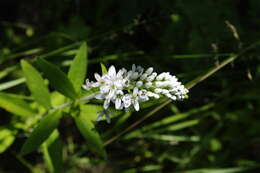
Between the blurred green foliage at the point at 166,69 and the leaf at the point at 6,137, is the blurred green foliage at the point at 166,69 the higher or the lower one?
the higher one

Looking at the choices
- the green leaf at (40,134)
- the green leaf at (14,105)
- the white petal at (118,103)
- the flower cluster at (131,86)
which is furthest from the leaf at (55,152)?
the white petal at (118,103)

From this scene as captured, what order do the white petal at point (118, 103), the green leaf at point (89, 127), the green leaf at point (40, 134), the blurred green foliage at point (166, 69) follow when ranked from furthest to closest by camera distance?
the blurred green foliage at point (166, 69), the green leaf at point (89, 127), the green leaf at point (40, 134), the white petal at point (118, 103)

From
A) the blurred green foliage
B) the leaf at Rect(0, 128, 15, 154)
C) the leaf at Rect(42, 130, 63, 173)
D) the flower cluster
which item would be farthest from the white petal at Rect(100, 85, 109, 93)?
the blurred green foliage

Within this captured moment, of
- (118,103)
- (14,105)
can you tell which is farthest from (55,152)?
(118,103)

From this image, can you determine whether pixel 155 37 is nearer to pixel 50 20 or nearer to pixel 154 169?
pixel 50 20

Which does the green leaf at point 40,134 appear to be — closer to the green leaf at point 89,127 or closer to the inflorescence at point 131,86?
the green leaf at point 89,127

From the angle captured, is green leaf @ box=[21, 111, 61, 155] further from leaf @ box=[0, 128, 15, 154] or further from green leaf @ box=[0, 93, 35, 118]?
leaf @ box=[0, 128, 15, 154]

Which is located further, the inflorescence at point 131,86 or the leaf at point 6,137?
the leaf at point 6,137
